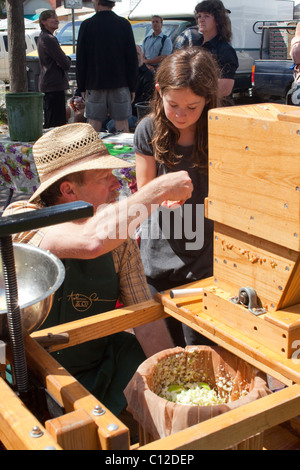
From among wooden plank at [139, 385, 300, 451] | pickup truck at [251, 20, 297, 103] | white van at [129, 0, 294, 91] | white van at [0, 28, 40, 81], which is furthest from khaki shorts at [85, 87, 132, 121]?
white van at [0, 28, 40, 81]

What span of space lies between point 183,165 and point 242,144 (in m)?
0.83

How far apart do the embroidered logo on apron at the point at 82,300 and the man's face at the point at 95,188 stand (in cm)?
29

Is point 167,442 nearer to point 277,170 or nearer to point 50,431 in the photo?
point 50,431

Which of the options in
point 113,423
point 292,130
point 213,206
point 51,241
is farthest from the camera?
point 51,241

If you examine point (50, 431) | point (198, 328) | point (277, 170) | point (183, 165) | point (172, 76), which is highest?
point (172, 76)

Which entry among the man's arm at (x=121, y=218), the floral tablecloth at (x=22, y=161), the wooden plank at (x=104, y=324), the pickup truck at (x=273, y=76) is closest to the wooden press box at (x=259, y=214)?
the man's arm at (x=121, y=218)

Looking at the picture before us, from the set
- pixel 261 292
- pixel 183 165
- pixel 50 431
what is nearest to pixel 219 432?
pixel 50 431

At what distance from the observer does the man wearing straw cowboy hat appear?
1673 millimetres

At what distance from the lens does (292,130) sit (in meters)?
1.19

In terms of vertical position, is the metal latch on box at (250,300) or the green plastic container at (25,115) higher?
the green plastic container at (25,115)

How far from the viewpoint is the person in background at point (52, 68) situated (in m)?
6.22

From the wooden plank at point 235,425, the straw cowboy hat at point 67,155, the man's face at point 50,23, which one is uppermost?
the man's face at point 50,23

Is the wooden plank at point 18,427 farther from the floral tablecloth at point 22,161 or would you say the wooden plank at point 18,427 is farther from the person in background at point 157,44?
the person in background at point 157,44

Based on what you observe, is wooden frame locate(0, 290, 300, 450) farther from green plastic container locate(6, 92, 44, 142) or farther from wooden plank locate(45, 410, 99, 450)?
green plastic container locate(6, 92, 44, 142)
